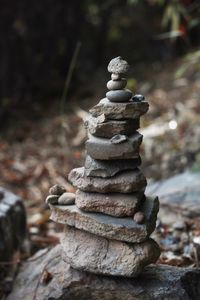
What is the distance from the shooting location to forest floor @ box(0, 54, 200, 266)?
469 centimetres

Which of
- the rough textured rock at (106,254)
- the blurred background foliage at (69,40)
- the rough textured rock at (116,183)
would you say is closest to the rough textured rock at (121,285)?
the rough textured rock at (106,254)

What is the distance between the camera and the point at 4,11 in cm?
859

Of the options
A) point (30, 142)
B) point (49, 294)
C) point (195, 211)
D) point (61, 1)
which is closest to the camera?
point (49, 294)

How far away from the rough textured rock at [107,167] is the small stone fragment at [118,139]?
14cm

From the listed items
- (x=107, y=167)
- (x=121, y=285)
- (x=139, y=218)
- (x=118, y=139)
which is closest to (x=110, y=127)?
(x=118, y=139)

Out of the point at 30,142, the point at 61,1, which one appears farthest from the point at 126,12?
the point at 30,142

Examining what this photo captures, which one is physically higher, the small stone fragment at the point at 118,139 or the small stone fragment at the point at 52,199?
the small stone fragment at the point at 118,139

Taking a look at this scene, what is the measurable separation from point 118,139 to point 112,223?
0.41m

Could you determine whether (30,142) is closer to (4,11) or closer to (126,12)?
(4,11)

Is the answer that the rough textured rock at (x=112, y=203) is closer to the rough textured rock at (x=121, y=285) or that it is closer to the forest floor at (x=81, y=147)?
the rough textured rock at (x=121, y=285)

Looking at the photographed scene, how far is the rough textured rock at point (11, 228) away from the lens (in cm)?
397

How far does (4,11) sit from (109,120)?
6.30m

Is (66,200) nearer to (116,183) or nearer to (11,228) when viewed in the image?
(116,183)

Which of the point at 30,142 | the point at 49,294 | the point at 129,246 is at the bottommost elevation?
the point at 49,294
